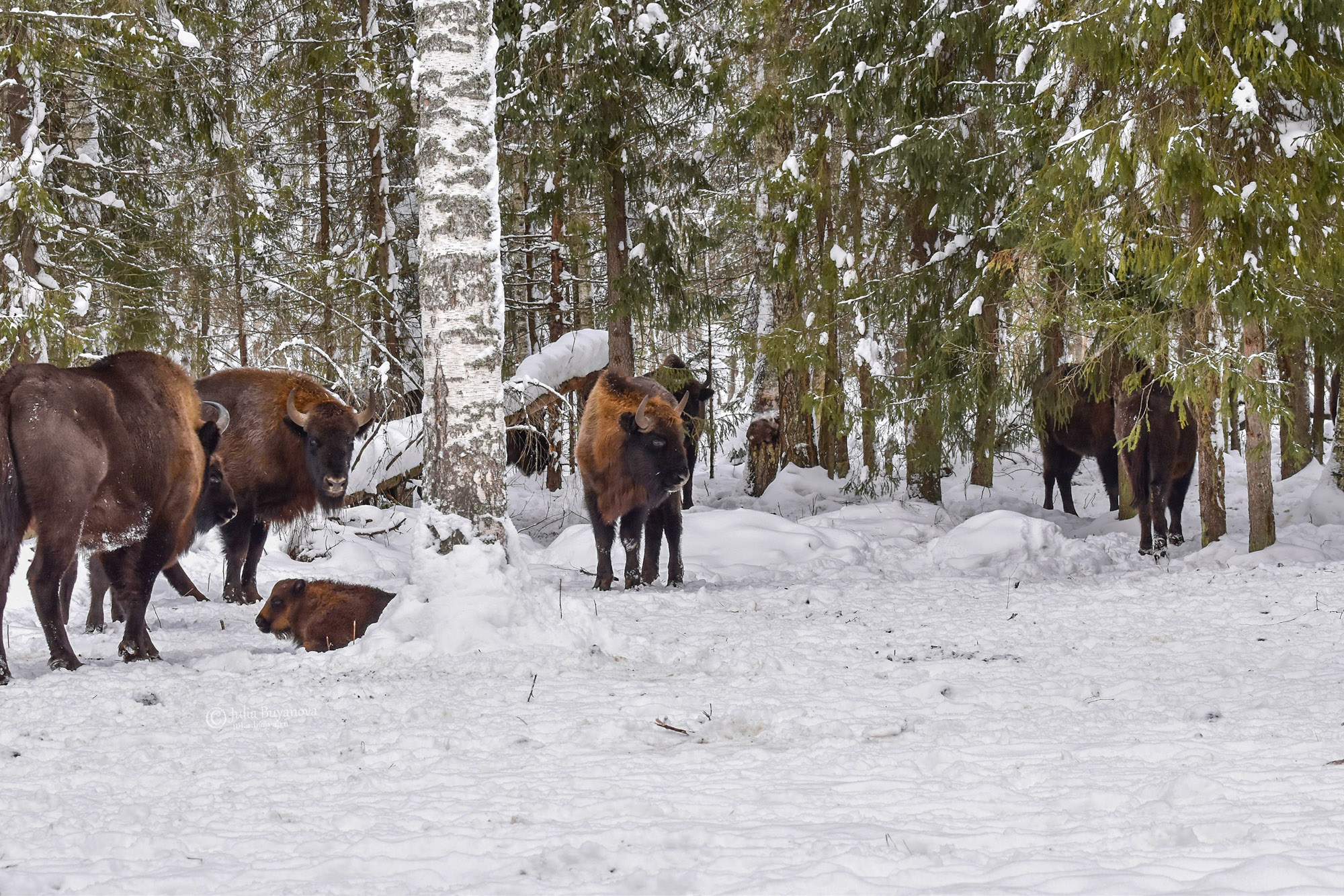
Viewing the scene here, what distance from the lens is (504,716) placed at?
4098 mm

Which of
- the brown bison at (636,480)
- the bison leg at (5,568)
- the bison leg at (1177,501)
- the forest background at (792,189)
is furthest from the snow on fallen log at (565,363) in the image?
the bison leg at (5,568)

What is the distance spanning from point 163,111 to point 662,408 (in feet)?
25.8

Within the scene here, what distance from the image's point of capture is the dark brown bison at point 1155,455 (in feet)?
31.8

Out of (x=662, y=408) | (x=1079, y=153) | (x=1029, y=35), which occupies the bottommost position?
(x=662, y=408)

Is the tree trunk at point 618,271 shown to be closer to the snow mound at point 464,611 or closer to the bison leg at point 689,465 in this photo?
the bison leg at point 689,465

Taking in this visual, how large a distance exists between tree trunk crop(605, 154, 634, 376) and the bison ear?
6550 millimetres

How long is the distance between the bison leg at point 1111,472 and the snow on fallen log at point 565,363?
22.4 feet

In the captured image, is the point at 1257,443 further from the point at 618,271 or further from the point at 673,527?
the point at 618,271

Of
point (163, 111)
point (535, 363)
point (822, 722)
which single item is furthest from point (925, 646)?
point (163, 111)

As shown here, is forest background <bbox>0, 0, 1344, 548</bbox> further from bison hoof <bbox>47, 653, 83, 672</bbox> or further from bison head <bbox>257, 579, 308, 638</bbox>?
bison hoof <bbox>47, 653, 83, 672</bbox>

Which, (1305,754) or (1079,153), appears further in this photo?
(1079,153)

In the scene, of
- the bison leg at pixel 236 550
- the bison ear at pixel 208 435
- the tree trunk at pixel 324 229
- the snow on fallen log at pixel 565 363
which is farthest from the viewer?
the snow on fallen log at pixel 565 363

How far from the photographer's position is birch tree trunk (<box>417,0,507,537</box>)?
562cm

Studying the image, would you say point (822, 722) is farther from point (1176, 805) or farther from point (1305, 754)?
point (1305, 754)
